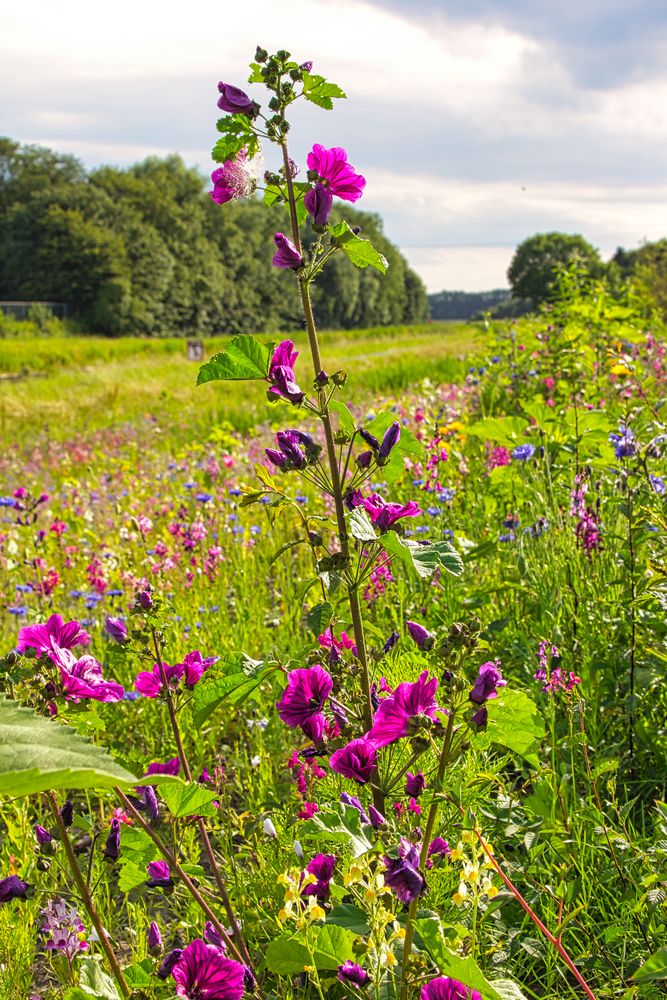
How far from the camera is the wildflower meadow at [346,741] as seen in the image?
3.44 feet

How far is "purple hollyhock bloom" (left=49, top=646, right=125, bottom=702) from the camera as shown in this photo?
122cm

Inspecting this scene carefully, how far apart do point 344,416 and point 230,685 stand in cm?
50

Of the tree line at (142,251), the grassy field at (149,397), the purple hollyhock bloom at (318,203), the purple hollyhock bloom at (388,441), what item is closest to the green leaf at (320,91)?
the purple hollyhock bloom at (318,203)

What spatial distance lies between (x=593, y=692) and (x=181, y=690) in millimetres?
1268

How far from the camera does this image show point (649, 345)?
21.9 ft

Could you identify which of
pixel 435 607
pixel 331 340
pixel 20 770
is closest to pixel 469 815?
pixel 20 770

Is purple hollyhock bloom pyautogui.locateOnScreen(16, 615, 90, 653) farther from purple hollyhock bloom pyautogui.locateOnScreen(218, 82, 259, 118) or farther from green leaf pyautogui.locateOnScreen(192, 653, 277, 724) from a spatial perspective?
purple hollyhock bloom pyautogui.locateOnScreen(218, 82, 259, 118)

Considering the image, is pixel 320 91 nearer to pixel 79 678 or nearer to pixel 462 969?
pixel 79 678

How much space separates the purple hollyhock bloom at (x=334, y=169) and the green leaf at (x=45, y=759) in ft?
3.58

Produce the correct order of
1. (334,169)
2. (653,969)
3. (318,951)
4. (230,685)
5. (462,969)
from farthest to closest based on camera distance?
(334,169), (230,685), (318,951), (462,969), (653,969)

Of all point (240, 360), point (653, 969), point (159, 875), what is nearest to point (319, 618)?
point (240, 360)

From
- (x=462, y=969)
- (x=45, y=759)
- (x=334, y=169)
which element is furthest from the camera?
(x=334, y=169)

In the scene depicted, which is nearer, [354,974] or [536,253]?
[354,974]

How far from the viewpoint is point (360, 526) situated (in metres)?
1.19
